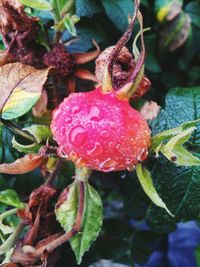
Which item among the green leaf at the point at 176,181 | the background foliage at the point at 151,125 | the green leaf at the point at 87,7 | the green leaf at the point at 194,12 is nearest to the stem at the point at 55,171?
the background foliage at the point at 151,125

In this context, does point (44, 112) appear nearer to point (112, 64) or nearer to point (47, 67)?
point (47, 67)

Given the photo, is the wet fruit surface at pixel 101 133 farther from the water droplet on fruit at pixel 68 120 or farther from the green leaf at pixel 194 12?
the green leaf at pixel 194 12

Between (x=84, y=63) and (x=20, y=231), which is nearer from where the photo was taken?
(x=20, y=231)

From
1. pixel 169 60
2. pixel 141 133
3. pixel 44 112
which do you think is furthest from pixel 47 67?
pixel 169 60

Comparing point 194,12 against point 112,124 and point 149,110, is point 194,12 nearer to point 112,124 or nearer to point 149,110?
point 149,110

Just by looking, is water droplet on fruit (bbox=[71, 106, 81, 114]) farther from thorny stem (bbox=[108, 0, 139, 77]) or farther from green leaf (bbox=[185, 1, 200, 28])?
green leaf (bbox=[185, 1, 200, 28])

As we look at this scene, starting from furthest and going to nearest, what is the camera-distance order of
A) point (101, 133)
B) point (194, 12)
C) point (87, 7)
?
point (194, 12)
point (87, 7)
point (101, 133)

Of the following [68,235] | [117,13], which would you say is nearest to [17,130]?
[68,235]
